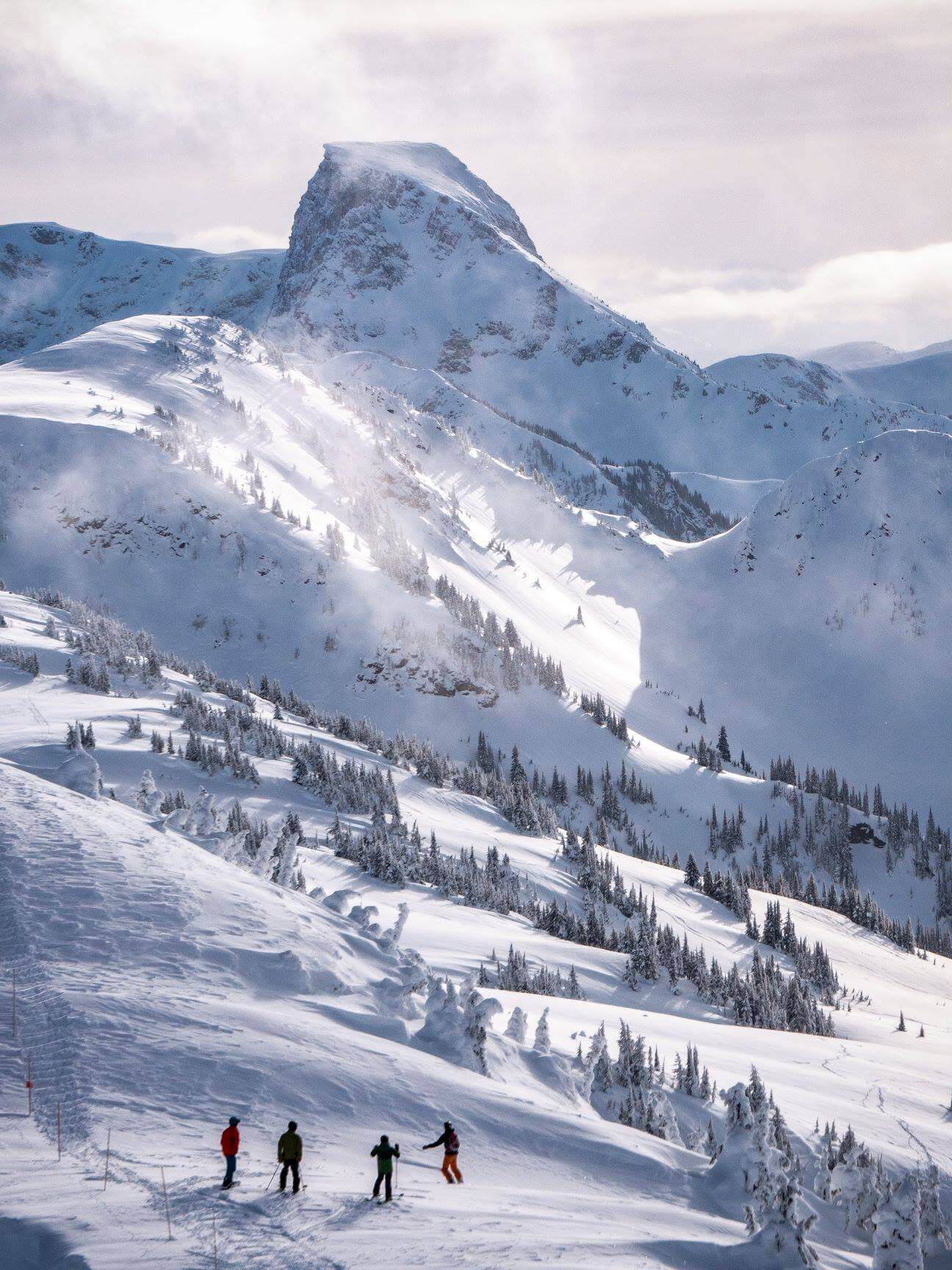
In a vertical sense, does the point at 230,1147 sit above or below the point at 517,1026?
above

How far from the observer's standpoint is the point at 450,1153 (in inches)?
949

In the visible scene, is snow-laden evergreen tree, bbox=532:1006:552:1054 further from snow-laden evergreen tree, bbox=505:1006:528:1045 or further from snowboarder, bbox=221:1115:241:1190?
snowboarder, bbox=221:1115:241:1190

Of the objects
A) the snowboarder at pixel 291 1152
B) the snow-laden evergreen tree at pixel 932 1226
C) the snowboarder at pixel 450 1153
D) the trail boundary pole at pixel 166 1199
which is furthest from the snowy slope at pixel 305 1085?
the snow-laden evergreen tree at pixel 932 1226

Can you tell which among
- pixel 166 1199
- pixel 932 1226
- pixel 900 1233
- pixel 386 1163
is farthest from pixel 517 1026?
pixel 166 1199

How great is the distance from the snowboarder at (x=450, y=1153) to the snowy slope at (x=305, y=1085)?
0.44 metres

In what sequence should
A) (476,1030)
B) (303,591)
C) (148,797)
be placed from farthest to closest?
(303,591) < (148,797) < (476,1030)

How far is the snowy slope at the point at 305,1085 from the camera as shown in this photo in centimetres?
2067

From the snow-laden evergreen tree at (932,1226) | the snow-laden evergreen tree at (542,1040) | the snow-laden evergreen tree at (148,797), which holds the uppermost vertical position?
the snow-laden evergreen tree at (148,797)

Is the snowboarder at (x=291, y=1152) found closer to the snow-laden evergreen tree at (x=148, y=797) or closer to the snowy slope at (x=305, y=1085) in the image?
the snowy slope at (x=305, y=1085)

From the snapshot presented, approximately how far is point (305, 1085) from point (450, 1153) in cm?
553

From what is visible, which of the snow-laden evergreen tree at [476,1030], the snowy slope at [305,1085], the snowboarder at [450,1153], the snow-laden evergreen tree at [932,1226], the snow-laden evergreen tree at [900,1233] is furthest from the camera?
the snow-laden evergreen tree at [932,1226]

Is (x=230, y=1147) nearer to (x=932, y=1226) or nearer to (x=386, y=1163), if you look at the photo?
(x=386, y=1163)

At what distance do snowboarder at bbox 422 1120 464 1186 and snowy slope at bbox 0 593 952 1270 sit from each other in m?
0.44

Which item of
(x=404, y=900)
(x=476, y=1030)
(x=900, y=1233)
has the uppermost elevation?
(x=404, y=900)
